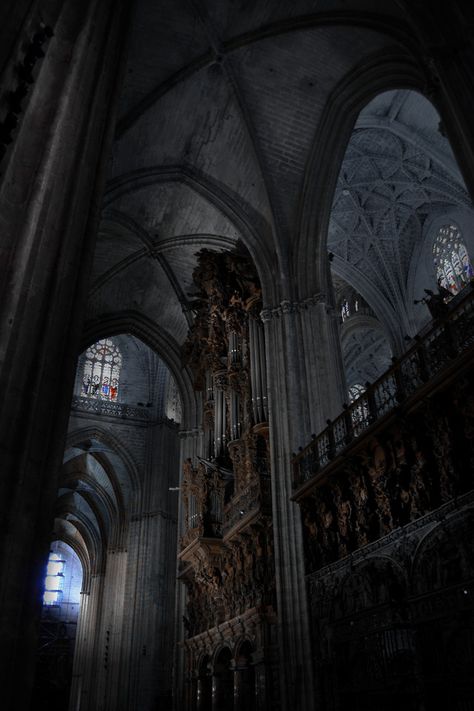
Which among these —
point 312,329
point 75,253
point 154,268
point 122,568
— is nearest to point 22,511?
point 75,253

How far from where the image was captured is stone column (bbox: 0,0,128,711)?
4.68 m

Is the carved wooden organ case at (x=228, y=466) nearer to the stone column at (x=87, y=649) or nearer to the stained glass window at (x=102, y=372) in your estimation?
the stained glass window at (x=102, y=372)

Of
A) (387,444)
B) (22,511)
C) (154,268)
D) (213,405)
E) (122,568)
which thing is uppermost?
(154,268)

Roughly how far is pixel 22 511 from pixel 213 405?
479 inches

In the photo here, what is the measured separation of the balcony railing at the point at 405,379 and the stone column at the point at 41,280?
15.2 feet

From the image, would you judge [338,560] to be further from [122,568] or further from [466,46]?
[122,568]

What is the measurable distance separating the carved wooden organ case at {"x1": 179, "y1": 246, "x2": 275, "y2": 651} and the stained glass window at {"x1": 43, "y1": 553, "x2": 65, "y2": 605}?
959 inches

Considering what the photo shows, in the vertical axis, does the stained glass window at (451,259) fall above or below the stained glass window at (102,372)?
below

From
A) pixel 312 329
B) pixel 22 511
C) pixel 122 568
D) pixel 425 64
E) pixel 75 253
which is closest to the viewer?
pixel 22 511

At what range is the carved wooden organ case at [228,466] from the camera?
12492mm

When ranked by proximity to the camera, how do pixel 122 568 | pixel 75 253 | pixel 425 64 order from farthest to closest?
pixel 122 568, pixel 425 64, pixel 75 253

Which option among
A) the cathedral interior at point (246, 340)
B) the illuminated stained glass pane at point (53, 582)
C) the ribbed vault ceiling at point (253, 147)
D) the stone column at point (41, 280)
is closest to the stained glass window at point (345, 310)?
the cathedral interior at point (246, 340)

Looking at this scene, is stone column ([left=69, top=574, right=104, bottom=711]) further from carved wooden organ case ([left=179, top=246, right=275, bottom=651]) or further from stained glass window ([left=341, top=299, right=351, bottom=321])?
stained glass window ([left=341, top=299, right=351, bottom=321])

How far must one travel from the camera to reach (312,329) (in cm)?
1348
